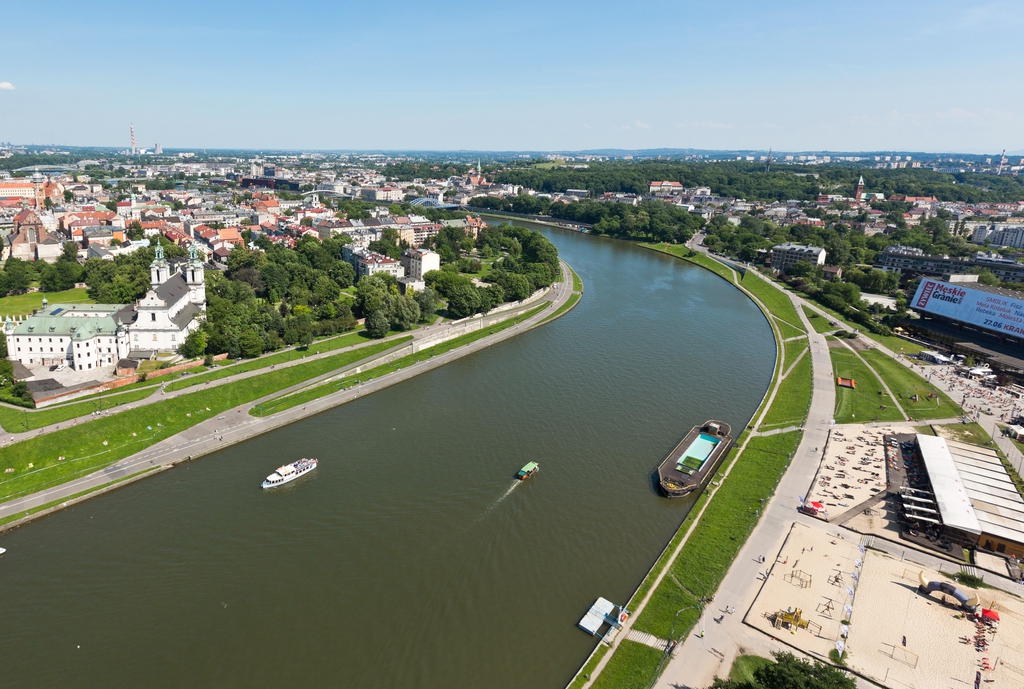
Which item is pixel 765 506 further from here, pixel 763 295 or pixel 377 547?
pixel 763 295

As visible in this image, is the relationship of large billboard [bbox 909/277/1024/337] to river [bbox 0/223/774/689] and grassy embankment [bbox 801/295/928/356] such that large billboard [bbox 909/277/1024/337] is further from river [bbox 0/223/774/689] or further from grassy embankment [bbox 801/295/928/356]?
river [bbox 0/223/774/689]

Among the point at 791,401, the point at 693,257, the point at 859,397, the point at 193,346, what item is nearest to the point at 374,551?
the point at 193,346

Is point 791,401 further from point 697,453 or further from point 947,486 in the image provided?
point 697,453

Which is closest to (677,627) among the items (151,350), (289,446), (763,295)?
(289,446)

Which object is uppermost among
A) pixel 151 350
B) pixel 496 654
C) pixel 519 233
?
pixel 519 233

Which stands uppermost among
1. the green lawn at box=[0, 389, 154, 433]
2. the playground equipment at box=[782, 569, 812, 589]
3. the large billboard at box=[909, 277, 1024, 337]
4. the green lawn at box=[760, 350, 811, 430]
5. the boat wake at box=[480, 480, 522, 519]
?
the large billboard at box=[909, 277, 1024, 337]

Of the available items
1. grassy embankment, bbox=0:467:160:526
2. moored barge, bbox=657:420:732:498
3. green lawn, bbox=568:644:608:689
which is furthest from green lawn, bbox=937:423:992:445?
grassy embankment, bbox=0:467:160:526
